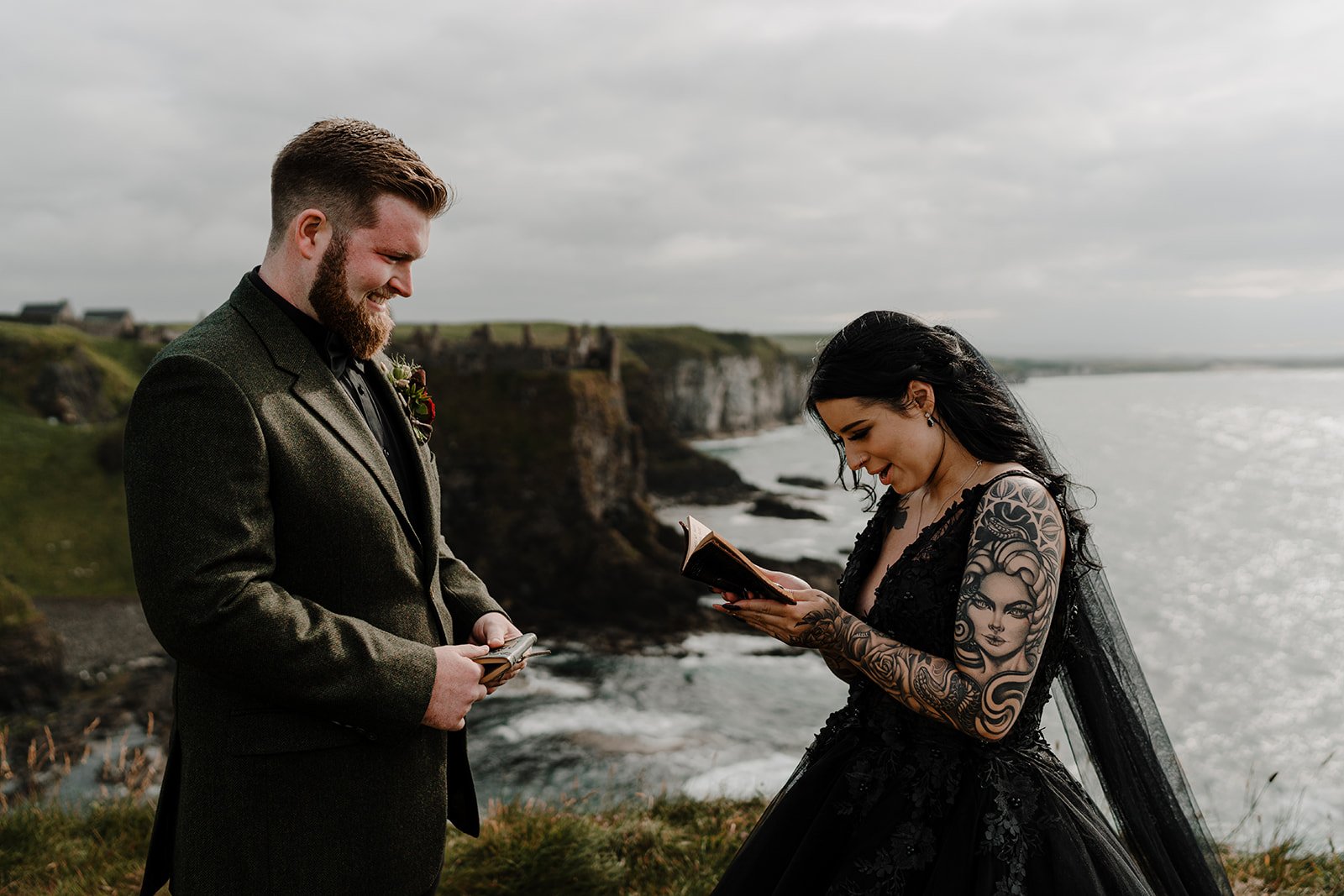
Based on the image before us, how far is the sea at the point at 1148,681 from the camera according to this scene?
73.4ft

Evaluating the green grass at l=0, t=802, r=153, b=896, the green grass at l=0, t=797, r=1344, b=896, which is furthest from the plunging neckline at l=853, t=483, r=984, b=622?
the green grass at l=0, t=802, r=153, b=896

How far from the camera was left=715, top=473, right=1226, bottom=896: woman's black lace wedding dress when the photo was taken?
253 cm

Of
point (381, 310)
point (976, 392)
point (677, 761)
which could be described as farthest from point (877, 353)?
point (677, 761)

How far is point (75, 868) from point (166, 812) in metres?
3.10

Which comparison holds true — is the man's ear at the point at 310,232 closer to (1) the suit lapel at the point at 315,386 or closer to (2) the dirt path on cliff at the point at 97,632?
(1) the suit lapel at the point at 315,386

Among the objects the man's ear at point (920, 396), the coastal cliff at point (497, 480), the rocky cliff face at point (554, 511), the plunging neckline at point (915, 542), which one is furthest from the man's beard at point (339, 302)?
the rocky cliff face at point (554, 511)

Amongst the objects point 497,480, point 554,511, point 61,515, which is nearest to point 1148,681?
point 554,511

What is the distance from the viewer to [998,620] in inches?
97.7

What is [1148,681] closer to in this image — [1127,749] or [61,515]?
[1127,749]

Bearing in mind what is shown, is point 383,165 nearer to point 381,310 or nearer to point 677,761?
point 381,310

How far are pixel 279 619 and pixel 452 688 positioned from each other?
1.81 ft

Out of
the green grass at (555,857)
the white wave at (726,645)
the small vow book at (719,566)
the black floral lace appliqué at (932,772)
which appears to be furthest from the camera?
the white wave at (726,645)

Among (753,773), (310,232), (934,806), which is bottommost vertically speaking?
(753,773)

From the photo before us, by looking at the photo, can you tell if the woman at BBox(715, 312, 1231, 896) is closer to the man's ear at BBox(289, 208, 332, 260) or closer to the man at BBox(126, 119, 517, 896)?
the man at BBox(126, 119, 517, 896)
